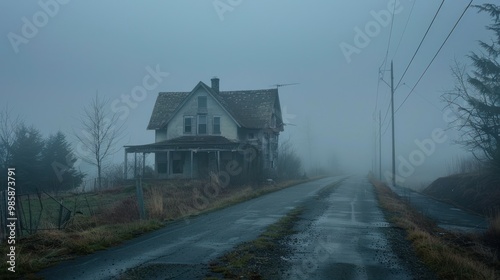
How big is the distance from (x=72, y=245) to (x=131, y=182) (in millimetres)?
27338

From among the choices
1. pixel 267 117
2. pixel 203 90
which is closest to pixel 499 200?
pixel 267 117

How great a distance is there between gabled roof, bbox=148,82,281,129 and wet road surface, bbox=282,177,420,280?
88.8 ft

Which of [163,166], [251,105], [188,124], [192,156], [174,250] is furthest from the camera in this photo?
[251,105]

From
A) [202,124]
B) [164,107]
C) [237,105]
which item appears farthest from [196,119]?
[237,105]

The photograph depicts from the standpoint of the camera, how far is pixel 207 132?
43.0 meters

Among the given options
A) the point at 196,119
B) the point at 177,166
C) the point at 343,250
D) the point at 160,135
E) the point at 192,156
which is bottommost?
the point at 343,250

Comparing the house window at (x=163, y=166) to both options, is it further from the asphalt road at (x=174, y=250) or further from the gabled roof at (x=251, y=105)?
the asphalt road at (x=174, y=250)

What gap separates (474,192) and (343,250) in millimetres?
20996

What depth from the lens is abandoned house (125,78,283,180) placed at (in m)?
39.1

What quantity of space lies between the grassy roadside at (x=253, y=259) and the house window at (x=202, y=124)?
31152 millimetres

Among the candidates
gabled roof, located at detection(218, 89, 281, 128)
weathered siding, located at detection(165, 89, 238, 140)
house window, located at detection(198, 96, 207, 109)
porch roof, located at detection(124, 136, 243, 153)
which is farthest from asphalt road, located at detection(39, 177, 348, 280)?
gabled roof, located at detection(218, 89, 281, 128)

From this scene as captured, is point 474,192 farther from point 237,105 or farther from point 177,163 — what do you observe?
point 237,105

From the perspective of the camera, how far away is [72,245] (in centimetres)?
1019

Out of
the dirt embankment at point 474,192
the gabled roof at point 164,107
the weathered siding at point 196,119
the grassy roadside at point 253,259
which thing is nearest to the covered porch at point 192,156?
the weathered siding at point 196,119
